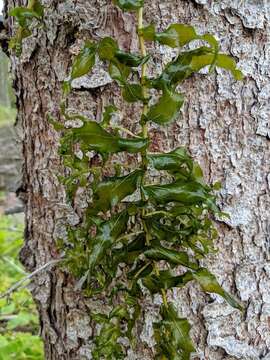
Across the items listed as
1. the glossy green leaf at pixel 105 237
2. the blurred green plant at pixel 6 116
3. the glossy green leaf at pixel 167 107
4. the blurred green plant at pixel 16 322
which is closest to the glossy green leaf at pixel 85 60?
the glossy green leaf at pixel 167 107

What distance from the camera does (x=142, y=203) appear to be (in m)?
0.72

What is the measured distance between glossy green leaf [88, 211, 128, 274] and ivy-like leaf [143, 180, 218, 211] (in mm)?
62

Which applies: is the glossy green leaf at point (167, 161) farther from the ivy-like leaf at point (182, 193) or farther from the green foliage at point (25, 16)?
the green foliage at point (25, 16)

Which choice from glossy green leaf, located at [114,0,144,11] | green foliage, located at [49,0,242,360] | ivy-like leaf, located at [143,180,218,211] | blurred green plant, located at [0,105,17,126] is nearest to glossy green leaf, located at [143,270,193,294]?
green foliage, located at [49,0,242,360]

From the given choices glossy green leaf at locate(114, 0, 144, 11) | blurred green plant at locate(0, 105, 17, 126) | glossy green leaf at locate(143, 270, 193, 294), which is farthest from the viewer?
blurred green plant at locate(0, 105, 17, 126)

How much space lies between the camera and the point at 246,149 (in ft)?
2.85

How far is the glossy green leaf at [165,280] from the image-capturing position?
29.7 inches

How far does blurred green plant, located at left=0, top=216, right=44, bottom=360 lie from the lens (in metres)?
1.71

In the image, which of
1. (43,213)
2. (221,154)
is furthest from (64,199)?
(221,154)

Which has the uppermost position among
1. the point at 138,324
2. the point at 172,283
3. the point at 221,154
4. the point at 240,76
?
the point at 240,76

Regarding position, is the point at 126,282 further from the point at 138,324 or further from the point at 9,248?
the point at 9,248

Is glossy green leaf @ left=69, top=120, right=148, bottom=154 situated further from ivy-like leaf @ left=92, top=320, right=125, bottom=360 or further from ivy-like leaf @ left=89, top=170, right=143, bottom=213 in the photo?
ivy-like leaf @ left=92, top=320, right=125, bottom=360

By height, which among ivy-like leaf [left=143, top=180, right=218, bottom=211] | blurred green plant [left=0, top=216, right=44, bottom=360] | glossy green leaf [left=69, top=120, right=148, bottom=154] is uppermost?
glossy green leaf [left=69, top=120, right=148, bottom=154]

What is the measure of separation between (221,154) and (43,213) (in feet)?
1.15
